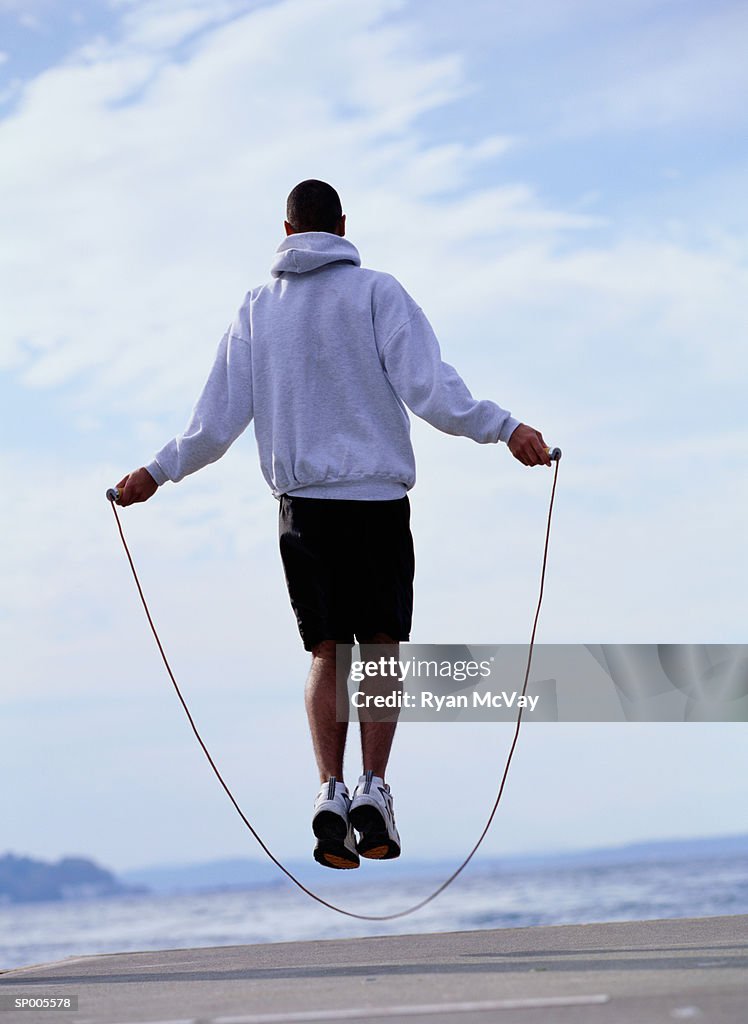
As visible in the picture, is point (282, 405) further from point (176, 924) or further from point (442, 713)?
point (176, 924)

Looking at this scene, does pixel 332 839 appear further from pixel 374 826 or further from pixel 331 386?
pixel 331 386

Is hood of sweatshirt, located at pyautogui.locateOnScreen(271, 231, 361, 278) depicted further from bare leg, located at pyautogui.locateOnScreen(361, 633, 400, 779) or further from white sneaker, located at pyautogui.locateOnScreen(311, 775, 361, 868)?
white sneaker, located at pyautogui.locateOnScreen(311, 775, 361, 868)

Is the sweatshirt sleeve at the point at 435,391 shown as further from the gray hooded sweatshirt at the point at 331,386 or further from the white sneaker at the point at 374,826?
the white sneaker at the point at 374,826

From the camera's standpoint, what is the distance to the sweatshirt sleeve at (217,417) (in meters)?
3.76

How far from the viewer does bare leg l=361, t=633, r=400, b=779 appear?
138 inches

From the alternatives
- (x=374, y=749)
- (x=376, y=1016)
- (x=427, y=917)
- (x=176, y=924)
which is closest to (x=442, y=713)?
(x=374, y=749)

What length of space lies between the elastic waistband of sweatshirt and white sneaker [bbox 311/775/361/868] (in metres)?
0.83

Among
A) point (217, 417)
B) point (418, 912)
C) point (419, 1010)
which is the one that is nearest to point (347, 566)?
point (217, 417)

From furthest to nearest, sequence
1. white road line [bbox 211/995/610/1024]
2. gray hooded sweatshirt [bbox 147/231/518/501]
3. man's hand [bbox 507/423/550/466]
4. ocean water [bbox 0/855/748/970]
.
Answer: ocean water [bbox 0/855/748/970] < gray hooded sweatshirt [bbox 147/231/518/501] < man's hand [bbox 507/423/550/466] < white road line [bbox 211/995/610/1024]

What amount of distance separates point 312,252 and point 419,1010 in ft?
7.29

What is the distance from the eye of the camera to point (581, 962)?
289cm

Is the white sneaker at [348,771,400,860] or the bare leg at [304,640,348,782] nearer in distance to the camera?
the white sneaker at [348,771,400,860]

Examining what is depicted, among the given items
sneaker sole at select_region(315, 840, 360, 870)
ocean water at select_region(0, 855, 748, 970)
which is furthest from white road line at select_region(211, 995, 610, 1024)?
ocean water at select_region(0, 855, 748, 970)

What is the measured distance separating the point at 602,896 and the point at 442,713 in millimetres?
38516
